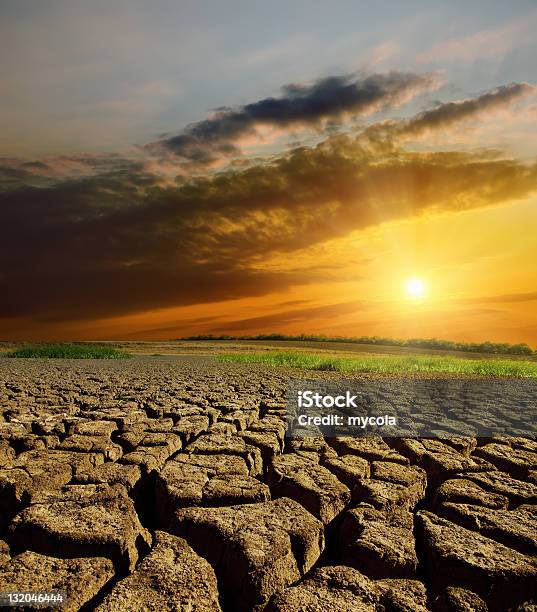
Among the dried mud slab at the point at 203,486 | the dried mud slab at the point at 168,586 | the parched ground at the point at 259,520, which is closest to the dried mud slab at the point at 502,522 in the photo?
the parched ground at the point at 259,520

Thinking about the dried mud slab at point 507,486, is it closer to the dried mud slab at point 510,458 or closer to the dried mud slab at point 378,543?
the dried mud slab at point 510,458

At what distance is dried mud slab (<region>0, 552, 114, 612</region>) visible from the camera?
1.94 metres

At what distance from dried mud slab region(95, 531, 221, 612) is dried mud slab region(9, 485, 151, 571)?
198 mm

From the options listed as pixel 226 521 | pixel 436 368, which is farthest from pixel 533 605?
pixel 436 368

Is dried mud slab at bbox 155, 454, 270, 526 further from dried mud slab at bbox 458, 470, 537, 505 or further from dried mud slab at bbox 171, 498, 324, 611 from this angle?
dried mud slab at bbox 458, 470, 537, 505

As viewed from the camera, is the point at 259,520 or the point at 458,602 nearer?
the point at 458,602

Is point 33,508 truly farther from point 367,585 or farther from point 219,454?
point 367,585

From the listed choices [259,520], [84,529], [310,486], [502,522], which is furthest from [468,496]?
[84,529]

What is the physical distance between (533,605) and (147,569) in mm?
1522

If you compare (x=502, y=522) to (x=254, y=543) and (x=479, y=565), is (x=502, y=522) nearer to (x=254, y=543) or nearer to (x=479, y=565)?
(x=479, y=565)

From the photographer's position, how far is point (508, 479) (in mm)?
3557

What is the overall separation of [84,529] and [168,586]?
65 centimetres

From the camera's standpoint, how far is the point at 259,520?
2.54 meters

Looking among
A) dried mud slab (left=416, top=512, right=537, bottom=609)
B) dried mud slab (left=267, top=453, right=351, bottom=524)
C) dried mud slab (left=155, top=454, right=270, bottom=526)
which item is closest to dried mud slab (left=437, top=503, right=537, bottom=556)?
dried mud slab (left=416, top=512, right=537, bottom=609)
